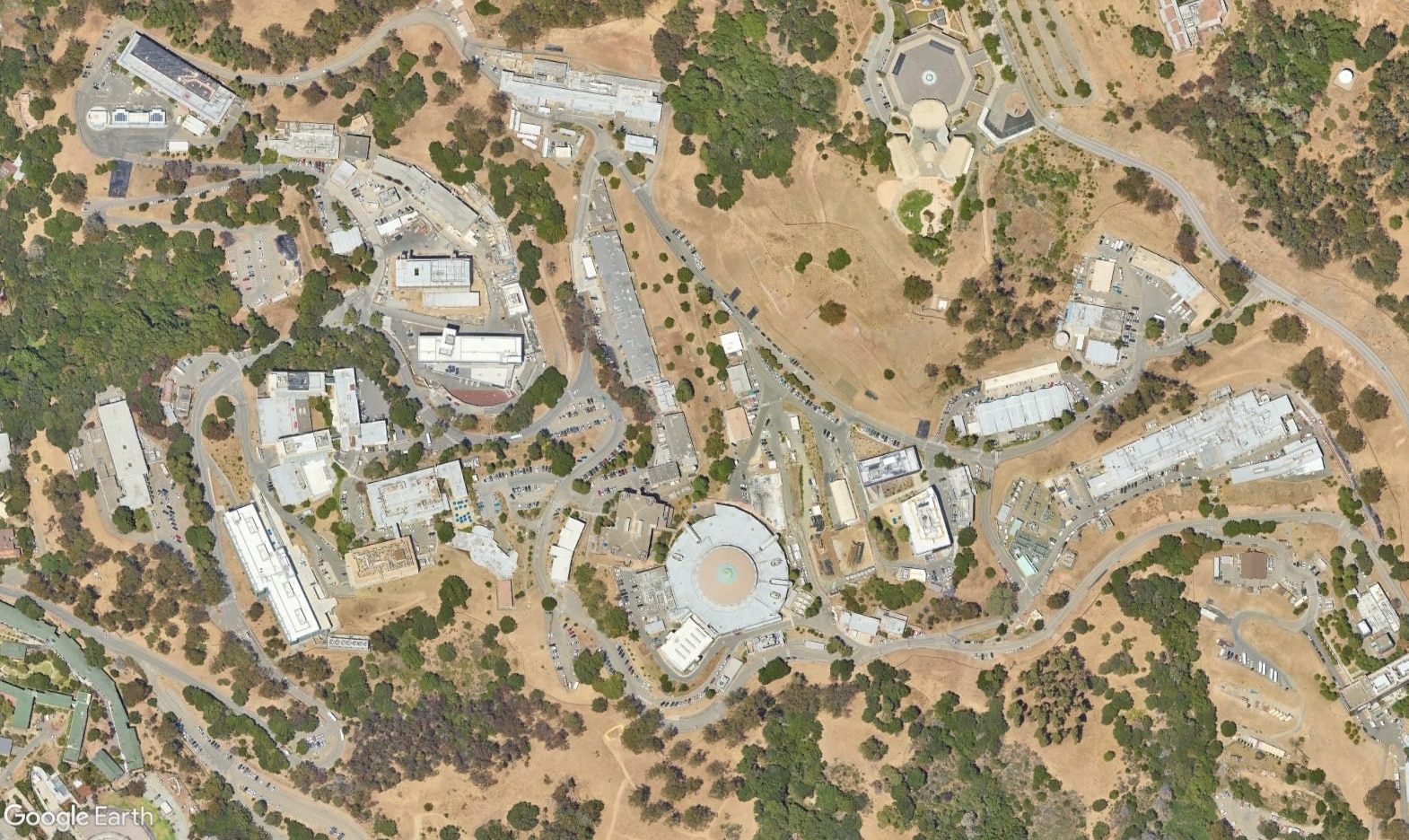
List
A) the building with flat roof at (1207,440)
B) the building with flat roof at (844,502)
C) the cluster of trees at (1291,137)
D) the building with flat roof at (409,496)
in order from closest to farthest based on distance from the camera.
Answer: the cluster of trees at (1291,137), the building with flat roof at (1207,440), the building with flat roof at (409,496), the building with flat roof at (844,502)

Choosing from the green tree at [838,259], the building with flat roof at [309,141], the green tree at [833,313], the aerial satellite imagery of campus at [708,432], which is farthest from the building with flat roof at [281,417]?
the green tree at [838,259]

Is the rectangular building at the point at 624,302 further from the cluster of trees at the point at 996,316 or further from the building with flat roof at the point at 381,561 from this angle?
the cluster of trees at the point at 996,316

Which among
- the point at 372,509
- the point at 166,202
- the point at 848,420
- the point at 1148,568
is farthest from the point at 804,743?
the point at 166,202

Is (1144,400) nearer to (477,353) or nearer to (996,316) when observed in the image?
(996,316)

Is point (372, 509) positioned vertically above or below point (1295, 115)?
below

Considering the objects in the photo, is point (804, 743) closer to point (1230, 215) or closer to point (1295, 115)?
point (1230, 215)

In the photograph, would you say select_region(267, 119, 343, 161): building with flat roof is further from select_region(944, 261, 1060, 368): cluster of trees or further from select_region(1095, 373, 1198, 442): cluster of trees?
select_region(1095, 373, 1198, 442): cluster of trees

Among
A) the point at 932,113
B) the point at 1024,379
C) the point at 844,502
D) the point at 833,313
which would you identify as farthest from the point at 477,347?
the point at 1024,379
